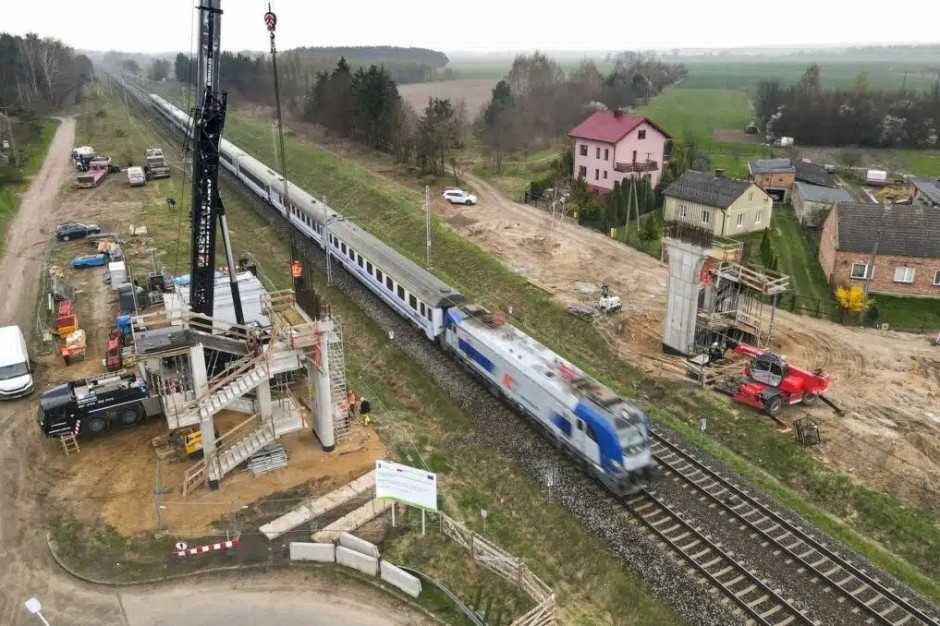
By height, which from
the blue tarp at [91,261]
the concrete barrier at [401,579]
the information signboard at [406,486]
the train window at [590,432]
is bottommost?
the concrete barrier at [401,579]

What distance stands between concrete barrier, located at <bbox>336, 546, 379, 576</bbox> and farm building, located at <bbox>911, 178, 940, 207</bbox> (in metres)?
50.7

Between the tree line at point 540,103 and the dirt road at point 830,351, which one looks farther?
the tree line at point 540,103

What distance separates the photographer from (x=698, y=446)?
25.1m

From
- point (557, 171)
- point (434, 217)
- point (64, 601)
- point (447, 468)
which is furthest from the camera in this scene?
point (557, 171)

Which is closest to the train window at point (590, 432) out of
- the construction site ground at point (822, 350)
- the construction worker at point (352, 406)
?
the construction site ground at point (822, 350)

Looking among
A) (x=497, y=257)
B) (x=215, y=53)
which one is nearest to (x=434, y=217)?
Result: (x=497, y=257)

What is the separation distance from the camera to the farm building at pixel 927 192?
51.6 metres

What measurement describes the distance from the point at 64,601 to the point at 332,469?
846 cm

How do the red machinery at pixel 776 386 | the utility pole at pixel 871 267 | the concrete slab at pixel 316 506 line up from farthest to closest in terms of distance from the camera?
1. the utility pole at pixel 871 267
2. the red machinery at pixel 776 386
3. the concrete slab at pixel 316 506

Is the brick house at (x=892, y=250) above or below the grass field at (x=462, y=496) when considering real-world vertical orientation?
above

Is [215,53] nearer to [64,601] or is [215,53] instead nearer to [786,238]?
[64,601]

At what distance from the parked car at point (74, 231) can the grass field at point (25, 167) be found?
385 centimetres

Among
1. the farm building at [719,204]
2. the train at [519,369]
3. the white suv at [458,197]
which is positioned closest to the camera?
the train at [519,369]

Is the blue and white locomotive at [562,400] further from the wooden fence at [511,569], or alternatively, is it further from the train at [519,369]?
the wooden fence at [511,569]
